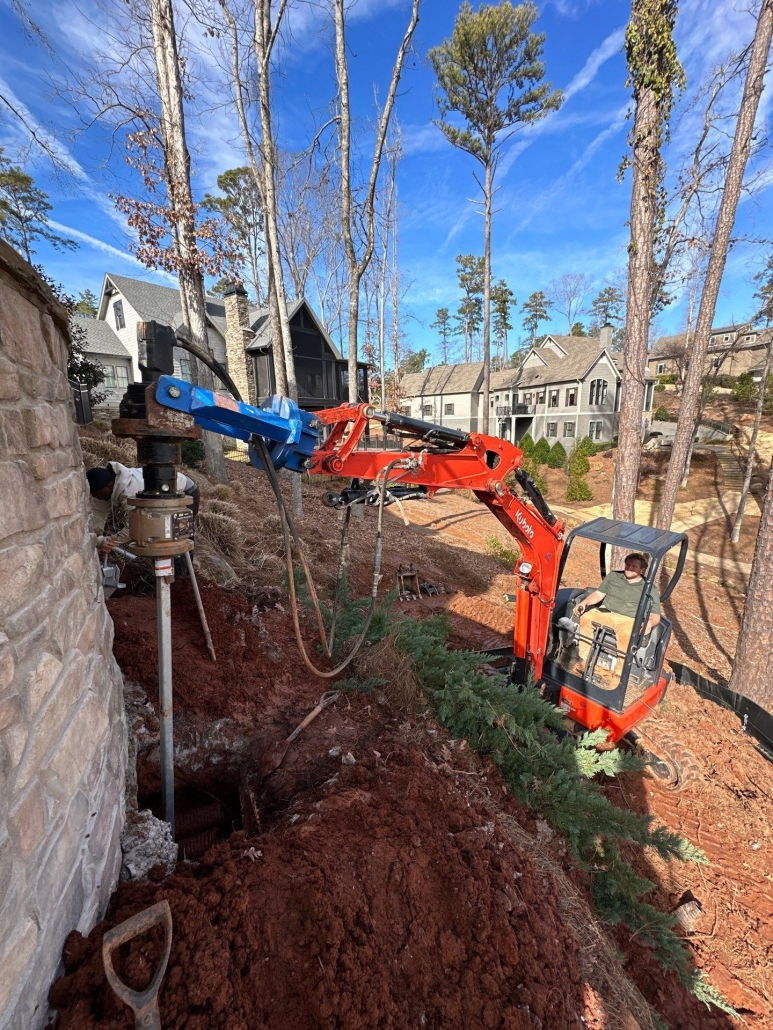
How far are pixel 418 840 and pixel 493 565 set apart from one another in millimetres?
9450

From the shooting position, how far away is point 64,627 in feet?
5.08

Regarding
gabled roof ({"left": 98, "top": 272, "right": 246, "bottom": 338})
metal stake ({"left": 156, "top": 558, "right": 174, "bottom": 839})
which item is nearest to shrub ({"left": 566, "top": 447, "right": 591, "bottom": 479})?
gabled roof ({"left": 98, "top": 272, "right": 246, "bottom": 338})

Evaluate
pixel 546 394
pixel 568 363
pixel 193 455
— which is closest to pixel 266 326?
pixel 193 455

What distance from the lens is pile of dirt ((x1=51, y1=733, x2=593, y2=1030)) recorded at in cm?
144

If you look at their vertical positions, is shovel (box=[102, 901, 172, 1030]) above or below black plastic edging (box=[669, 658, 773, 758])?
above

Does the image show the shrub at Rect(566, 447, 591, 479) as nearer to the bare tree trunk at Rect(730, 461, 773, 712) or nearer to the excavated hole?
the bare tree trunk at Rect(730, 461, 773, 712)

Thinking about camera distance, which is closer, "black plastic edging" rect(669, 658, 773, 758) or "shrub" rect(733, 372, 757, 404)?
"black plastic edging" rect(669, 658, 773, 758)

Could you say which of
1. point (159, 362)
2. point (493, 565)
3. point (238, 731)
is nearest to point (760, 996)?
point (238, 731)

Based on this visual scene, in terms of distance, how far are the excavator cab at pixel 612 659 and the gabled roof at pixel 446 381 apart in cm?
3107

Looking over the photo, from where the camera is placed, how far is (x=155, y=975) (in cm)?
136

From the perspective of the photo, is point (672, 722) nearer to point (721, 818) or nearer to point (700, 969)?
point (721, 818)

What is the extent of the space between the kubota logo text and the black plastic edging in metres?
4.10

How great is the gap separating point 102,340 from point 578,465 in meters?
25.1

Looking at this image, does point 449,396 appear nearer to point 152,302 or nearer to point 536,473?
point 536,473
